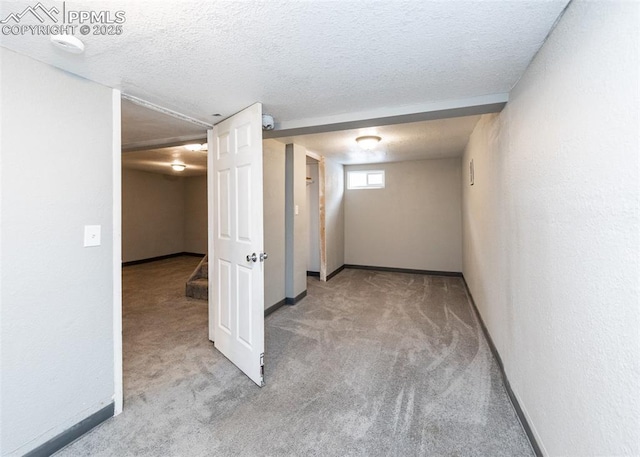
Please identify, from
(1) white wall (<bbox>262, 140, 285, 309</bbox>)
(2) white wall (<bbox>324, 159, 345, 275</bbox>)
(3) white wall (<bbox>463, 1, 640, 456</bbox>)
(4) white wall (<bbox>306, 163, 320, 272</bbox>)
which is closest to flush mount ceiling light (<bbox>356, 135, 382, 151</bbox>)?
(1) white wall (<bbox>262, 140, 285, 309</bbox>)

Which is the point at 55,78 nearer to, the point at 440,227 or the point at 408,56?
the point at 408,56

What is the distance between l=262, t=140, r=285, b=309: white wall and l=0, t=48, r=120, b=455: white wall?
1.78m

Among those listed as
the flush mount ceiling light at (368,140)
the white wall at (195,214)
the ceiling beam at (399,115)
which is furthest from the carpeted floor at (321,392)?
the white wall at (195,214)

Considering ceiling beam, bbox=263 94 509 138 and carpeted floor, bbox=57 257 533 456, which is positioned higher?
ceiling beam, bbox=263 94 509 138

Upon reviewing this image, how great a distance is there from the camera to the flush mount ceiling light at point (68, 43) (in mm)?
1308

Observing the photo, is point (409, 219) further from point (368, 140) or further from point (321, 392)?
point (321, 392)

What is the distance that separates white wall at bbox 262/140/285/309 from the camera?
3.50m

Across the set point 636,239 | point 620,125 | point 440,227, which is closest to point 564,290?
point 636,239

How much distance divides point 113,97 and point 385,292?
3.99 meters

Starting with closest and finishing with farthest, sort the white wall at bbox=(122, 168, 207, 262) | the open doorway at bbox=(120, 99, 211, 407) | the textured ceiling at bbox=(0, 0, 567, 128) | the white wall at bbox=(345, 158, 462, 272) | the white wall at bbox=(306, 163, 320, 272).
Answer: the textured ceiling at bbox=(0, 0, 567, 128) < the open doorway at bbox=(120, 99, 211, 407) < the white wall at bbox=(345, 158, 462, 272) < the white wall at bbox=(306, 163, 320, 272) < the white wall at bbox=(122, 168, 207, 262)

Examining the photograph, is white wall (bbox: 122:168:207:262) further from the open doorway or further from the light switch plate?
the light switch plate

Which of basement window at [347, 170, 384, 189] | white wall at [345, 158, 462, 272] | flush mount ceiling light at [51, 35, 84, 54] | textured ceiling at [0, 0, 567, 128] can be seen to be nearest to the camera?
textured ceiling at [0, 0, 567, 128]

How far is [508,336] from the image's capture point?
2.05 m

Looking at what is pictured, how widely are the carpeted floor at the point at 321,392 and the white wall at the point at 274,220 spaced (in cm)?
36
